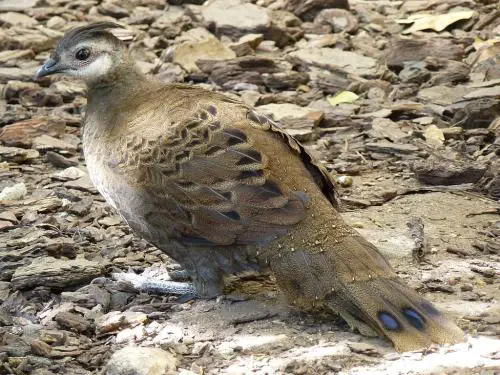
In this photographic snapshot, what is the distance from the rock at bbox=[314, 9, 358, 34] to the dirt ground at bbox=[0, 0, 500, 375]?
0.8 inches

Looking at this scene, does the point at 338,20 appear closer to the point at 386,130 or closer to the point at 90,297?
the point at 386,130

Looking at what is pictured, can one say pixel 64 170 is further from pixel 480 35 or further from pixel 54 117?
pixel 480 35

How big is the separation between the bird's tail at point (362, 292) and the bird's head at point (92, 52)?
5.26 ft

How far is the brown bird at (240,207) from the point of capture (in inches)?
183

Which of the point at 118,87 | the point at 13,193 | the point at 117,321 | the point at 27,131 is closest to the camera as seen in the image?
the point at 117,321

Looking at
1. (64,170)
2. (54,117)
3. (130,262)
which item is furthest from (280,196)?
(54,117)

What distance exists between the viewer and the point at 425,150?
6922mm

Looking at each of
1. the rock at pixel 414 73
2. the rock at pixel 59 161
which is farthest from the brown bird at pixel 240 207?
the rock at pixel 414 73

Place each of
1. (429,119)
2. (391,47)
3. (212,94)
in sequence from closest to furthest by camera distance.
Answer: (212,94), (429,119), (391,47)

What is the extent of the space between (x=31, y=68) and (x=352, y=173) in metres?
3.17

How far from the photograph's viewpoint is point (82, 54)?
577cm

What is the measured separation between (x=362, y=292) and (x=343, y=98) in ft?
11.6

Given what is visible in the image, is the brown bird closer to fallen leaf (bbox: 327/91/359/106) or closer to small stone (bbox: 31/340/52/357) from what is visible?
small stone (bbox: 31/340/52/357)

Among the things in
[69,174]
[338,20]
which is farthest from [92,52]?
[338,20]
